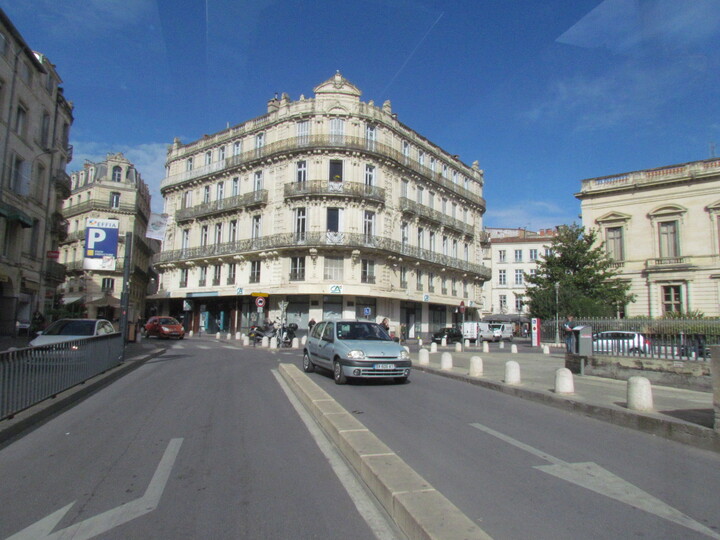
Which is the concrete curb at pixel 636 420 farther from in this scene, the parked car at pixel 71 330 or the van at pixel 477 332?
the van at pixel 477 332

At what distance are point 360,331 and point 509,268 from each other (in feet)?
200

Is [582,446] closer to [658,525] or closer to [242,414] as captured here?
[658,525]

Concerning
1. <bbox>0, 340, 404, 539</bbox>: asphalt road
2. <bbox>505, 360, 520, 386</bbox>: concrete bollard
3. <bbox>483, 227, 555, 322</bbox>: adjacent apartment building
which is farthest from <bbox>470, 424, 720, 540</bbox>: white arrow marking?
<bbox>483, 227, 555, 322</bbox>: adjacent apartment building

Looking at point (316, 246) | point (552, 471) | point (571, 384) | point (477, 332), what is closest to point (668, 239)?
point (477, 332)

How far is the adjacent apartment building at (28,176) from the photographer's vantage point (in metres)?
24.7

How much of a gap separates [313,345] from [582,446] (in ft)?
28.7

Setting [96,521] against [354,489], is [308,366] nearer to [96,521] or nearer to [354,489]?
[354,489]

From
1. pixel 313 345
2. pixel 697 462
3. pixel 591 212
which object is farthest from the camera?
pixel 591 212

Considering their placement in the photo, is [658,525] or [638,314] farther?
[638,314]

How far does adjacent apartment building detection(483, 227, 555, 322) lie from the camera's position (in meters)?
69.1

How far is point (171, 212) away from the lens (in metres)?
48.8

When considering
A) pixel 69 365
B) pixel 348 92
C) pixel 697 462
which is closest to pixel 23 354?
pixel 69 365

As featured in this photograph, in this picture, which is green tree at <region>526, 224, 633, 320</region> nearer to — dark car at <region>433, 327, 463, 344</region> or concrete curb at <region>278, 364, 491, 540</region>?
dark car at <region>433, 327, 463, 344</region>

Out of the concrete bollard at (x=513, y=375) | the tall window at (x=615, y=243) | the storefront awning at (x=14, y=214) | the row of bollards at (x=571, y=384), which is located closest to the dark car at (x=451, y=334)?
the tall window at (x=615, y=243)
